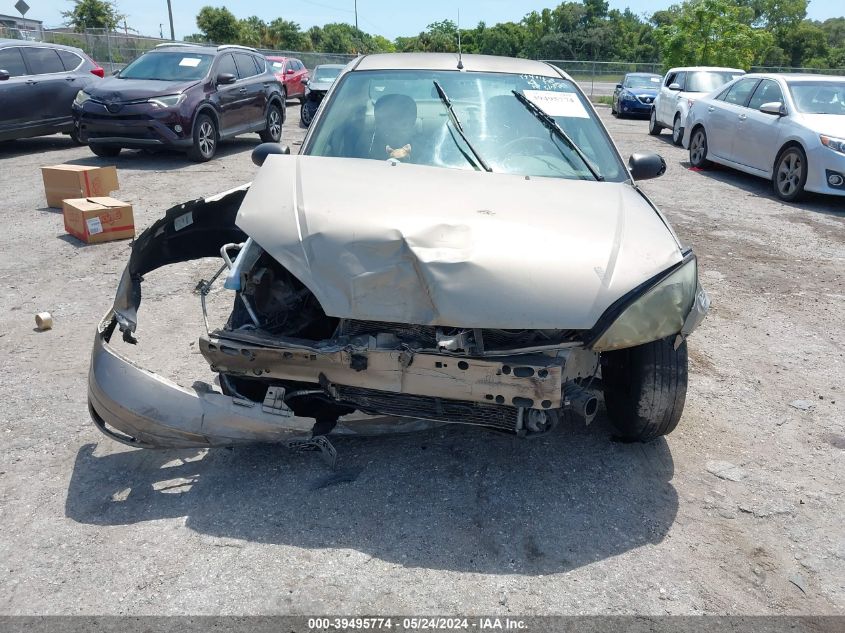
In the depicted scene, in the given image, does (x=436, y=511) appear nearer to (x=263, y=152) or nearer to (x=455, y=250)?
(x=455, y=250)

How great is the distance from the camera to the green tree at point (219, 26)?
164 ft

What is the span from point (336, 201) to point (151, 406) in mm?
1209

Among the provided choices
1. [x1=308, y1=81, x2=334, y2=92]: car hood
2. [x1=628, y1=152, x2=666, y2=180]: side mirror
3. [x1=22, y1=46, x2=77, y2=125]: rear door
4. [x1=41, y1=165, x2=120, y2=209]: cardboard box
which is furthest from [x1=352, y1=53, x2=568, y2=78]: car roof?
[x1=308, y1=81, x2=334, y2=92]: car hood

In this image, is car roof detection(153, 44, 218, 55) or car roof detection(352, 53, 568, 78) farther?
car roof detection(153, 44, 218, 55)

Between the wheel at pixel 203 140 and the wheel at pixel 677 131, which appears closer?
the wheel at pixel 203 140

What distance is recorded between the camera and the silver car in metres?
2.87

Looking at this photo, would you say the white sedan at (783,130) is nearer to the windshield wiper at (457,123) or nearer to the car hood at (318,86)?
the windshield wiper at (457,123)

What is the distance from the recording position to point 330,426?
130 inches

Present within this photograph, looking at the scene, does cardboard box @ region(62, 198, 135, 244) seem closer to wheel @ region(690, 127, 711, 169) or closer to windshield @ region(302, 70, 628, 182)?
windshield @ region(302, 70, 628, 182)

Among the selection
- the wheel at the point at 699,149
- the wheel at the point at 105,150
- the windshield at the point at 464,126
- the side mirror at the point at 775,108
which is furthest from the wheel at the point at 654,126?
the windshield at the point at 464,126

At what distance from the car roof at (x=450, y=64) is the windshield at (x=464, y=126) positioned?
10 centimetres

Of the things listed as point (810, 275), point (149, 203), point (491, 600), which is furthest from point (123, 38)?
point (491, 600)

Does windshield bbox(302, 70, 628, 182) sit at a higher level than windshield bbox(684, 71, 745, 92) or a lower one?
higher

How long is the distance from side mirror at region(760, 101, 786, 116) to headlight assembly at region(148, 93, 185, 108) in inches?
329
